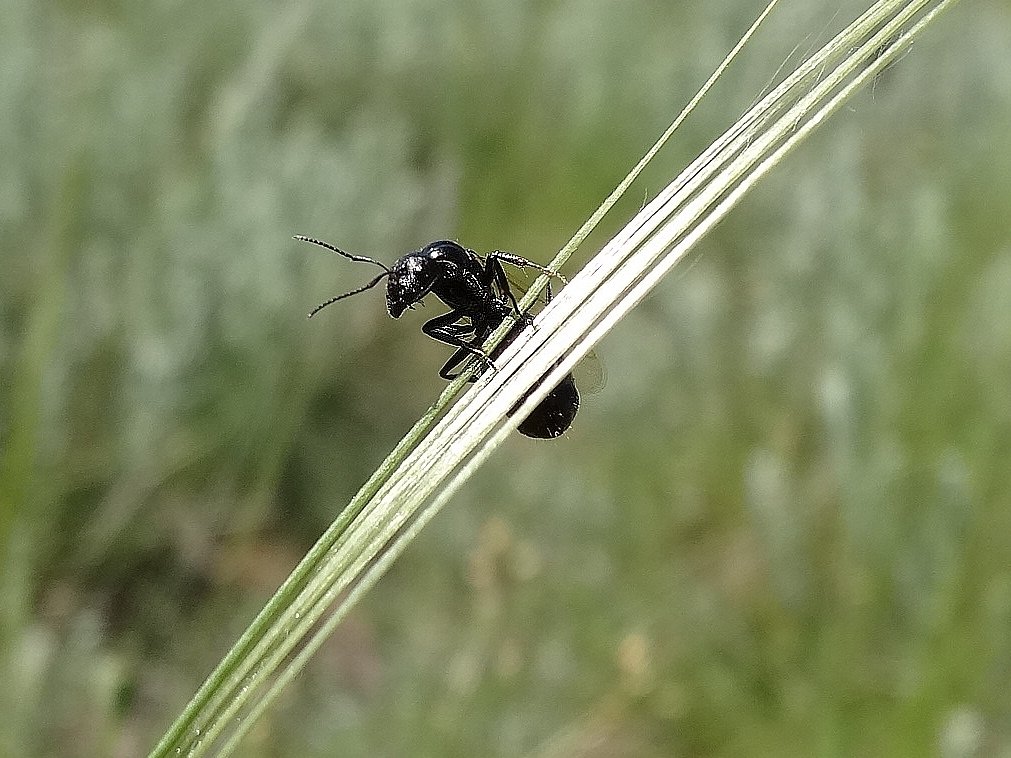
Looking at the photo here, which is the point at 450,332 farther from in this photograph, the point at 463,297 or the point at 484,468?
the point at 484,468

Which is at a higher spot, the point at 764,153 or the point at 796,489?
the point at 796,489

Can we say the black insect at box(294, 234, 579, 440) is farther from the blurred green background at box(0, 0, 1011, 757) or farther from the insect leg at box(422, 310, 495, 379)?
the blurred green background at box(0, 0, 1011, 757)

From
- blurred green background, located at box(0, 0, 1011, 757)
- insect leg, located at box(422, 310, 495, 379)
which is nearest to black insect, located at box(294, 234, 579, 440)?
insect leg, located at box(422, 310, 495, 379)

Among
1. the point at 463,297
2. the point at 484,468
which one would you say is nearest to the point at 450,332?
the point at 463,297

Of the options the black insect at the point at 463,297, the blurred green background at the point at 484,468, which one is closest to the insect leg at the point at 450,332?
the black insect at the point at 463,297

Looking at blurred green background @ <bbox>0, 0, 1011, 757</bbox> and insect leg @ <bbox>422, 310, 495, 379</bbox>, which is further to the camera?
blurred green background @ <bbox>0, 0, 1011, 757</bbox>

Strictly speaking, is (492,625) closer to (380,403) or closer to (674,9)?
(380,403)

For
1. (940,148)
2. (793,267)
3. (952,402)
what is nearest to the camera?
(952,402)

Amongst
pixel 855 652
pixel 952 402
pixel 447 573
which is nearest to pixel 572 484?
pixel 447 573
